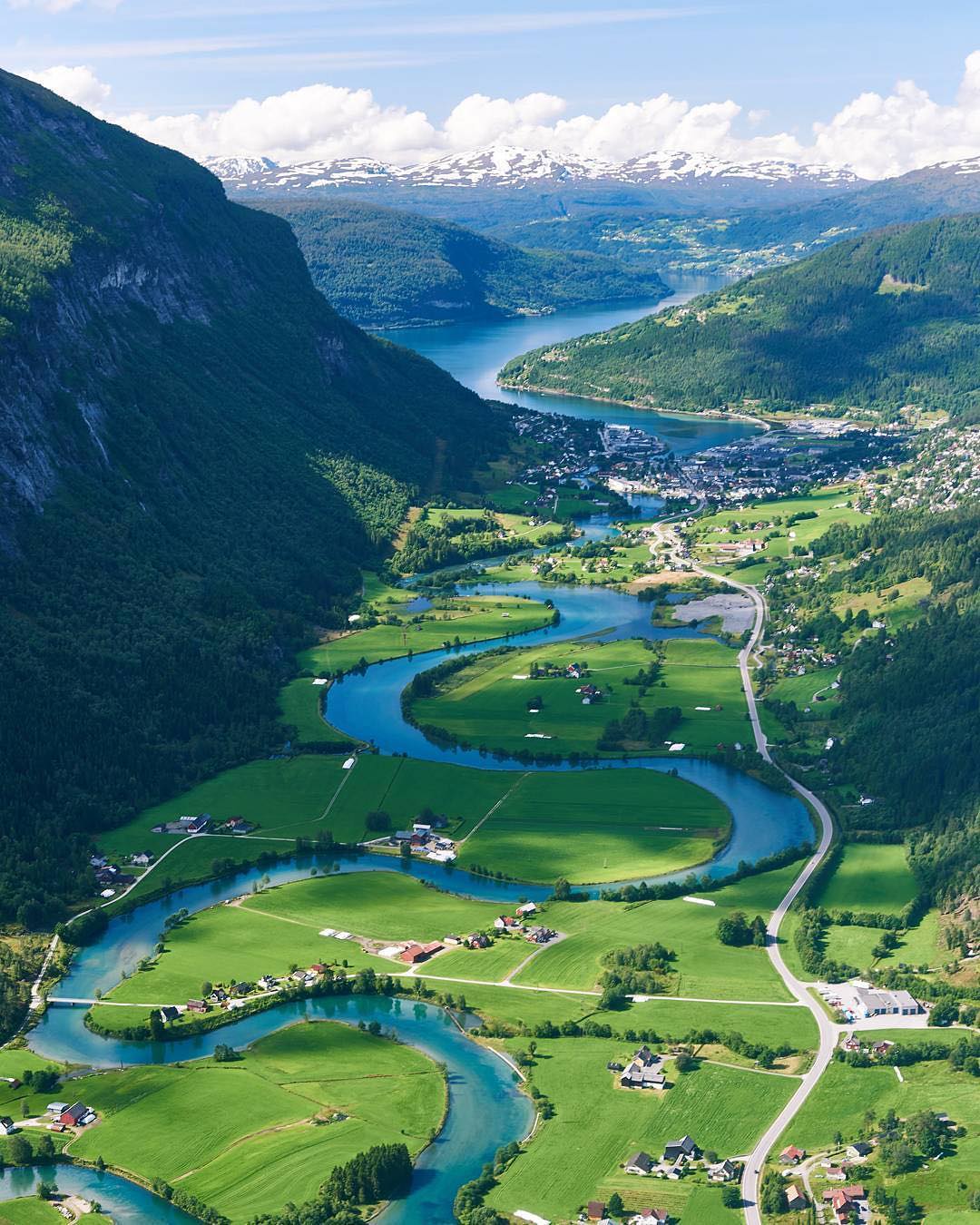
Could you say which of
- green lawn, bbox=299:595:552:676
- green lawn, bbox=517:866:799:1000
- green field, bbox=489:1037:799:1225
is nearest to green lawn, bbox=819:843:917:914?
green lawn, bbox=517:866:799:1000

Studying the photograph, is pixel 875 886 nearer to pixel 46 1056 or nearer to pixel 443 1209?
pixel 443 1209

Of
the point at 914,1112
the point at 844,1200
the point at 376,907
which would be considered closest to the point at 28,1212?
the point at 376,907

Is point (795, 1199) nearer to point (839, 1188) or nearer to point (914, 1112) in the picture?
point (839, 1188)

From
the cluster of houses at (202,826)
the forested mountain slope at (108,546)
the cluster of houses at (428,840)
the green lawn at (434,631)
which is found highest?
the forested mountain slope at (108,546)

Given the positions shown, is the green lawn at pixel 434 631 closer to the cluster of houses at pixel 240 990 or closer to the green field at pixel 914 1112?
the cluster of houses at pixel 240 990

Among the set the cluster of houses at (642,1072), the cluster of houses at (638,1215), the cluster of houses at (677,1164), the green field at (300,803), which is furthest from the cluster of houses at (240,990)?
the cluster of houses at (638,1215)
